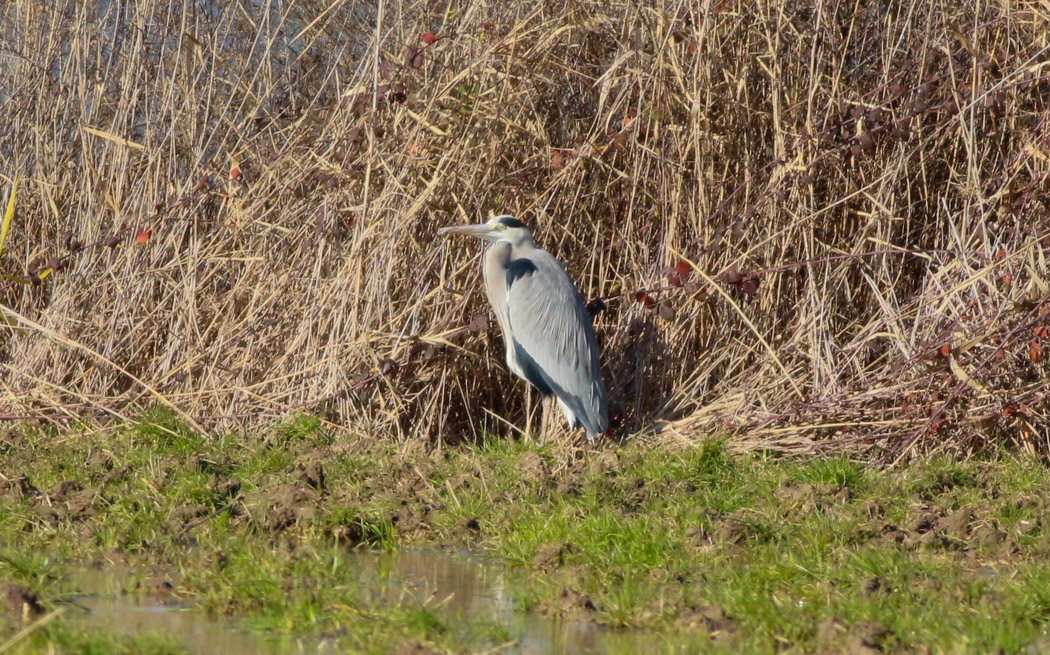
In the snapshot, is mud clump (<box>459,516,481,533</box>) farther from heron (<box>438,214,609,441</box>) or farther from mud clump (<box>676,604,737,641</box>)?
heron (<box>438,214,609,441</box>)

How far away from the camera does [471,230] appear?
18.7ft

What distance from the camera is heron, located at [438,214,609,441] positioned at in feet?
19.0

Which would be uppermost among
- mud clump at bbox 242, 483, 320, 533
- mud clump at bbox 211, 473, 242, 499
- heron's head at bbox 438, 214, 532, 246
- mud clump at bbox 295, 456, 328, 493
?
heron's head at bbox 438, 214, 532, 246

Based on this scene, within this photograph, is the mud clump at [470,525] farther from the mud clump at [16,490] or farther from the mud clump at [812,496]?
the mud clump at [16,490]

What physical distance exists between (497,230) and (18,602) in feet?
10.5

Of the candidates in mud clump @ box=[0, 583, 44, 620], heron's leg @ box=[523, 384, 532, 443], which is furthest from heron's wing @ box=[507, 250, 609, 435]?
mud clump @ box=[0, 583, 44, 620]

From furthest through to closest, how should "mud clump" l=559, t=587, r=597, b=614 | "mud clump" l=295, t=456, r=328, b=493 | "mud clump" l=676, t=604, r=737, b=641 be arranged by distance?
"mud clump" l=295, t=456, r=328, b=493 < "mud clump" l=559, t=587, r=597, b=614 < "mud clump" l=676, t=604, r=737, b=641

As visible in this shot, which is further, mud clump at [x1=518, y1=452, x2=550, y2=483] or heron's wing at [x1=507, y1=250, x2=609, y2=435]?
heron's wing at [x1=507, y1=250, x2=609, y2=435]

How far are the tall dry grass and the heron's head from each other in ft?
0.58

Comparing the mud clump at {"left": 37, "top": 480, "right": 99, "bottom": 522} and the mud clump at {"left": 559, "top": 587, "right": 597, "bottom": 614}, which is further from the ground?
the mud clump at {"left": 559, "top": 587, "right": 597, "bottom": 614}

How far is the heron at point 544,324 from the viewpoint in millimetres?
5781

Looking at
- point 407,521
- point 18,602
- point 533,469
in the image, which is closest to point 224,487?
point 407,521

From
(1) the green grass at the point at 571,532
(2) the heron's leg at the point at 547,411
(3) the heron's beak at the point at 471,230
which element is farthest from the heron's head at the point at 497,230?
(1) the green grass at the point at 571,532

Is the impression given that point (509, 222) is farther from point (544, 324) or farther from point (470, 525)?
point (470, 525)
